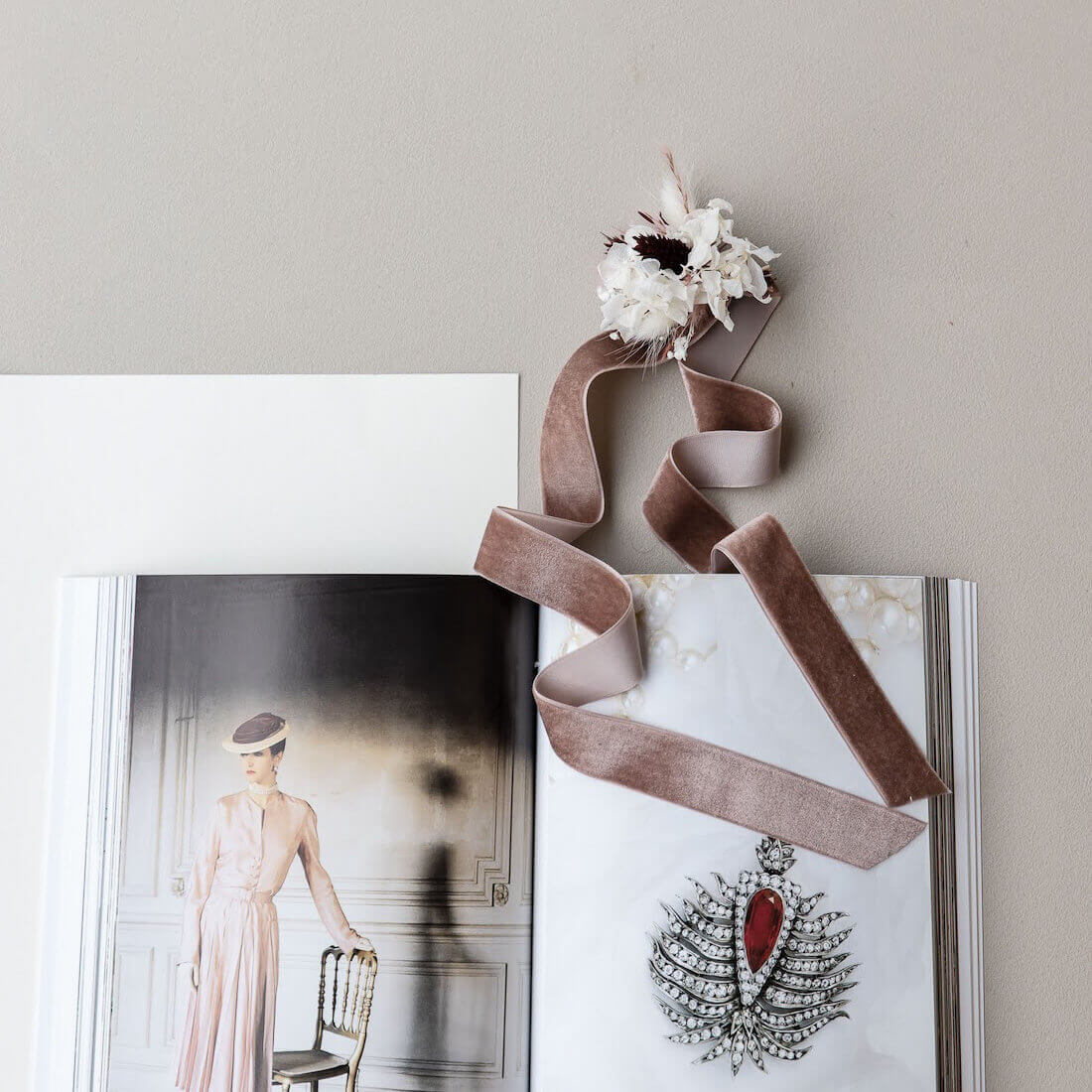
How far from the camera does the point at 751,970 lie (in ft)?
1.64

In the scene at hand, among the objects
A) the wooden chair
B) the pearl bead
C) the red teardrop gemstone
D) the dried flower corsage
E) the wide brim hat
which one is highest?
the dried flower corsage

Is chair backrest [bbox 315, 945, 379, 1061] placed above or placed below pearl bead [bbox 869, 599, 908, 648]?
below

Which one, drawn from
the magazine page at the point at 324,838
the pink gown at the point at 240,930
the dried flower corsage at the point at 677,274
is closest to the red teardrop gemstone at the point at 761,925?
the magazine page at the point at 324,838

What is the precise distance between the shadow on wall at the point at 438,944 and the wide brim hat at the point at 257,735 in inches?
3.7

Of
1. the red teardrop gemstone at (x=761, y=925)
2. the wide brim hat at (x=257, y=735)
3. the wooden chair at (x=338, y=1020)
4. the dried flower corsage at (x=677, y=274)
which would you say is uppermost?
the dried flower corsage at (x=677, y=274)

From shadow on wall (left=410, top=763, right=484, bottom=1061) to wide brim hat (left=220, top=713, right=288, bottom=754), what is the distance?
0.10 meters

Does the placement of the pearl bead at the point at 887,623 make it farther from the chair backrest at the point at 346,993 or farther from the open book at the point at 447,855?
the chair backrest at the point at 346,993

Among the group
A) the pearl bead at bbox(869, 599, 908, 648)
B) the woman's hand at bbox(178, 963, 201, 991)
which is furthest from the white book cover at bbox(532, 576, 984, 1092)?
the woman's hand at bbox(178, 963, 201, 991)

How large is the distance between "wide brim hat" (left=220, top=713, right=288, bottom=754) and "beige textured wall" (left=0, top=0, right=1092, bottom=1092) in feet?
0.57

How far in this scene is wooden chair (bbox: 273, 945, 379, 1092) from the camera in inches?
20.7

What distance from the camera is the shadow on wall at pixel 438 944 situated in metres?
0.53

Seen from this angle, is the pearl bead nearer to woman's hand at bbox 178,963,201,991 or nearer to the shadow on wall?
the shadow on wall

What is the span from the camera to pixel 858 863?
0.51 metres

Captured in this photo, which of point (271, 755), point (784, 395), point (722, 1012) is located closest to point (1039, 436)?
point (784, 395)
